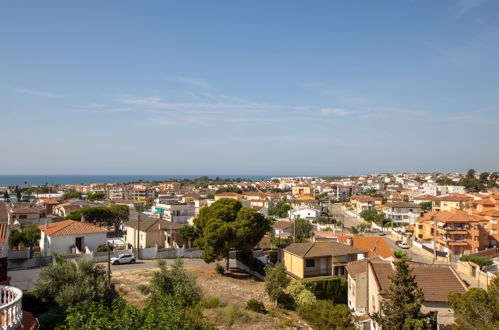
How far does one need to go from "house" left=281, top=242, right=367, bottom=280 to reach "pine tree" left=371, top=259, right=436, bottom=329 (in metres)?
12.3

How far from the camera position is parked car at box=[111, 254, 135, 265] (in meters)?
32.3

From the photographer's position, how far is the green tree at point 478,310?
13.9 m

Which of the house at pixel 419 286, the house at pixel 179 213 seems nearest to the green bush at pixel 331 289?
the house at pixel 419 286

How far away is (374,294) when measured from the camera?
2211 centimetres

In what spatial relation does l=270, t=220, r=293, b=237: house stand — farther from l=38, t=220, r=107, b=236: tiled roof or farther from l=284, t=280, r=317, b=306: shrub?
l=284, t=280, r=317, b=306: shrub

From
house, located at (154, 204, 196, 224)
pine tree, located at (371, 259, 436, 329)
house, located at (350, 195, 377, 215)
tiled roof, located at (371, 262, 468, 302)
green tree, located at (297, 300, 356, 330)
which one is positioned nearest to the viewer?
pine tree, located at (371, 259, 436, 329)

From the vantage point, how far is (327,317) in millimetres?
20562

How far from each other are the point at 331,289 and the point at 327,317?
838cm

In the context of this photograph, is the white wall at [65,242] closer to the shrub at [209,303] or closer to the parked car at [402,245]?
the shrub at [209,303]

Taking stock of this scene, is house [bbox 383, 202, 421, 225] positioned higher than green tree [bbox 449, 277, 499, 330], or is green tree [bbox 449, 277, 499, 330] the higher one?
green tree [bbox 449, 277, 499, 330]

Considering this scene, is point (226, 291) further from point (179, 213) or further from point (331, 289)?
point (179, 213)

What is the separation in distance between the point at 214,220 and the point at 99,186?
152m

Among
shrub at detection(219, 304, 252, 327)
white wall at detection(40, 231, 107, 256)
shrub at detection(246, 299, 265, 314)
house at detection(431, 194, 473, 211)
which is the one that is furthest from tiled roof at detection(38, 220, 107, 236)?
house at detection(431, 194, 473, 211)

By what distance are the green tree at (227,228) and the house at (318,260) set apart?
3579 millimetres
